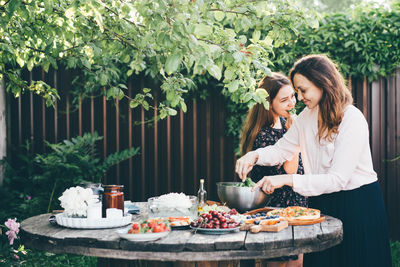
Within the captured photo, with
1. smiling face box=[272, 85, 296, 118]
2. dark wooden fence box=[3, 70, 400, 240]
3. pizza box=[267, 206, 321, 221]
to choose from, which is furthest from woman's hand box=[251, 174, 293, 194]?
dark wooden fence box=[3, 70, 400, 240]

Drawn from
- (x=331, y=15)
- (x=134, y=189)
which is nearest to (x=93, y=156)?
(x=134, y=189)

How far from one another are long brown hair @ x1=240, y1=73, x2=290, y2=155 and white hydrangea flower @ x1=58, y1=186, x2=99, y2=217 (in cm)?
142

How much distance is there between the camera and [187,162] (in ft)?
18.2

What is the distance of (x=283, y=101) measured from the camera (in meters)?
3.34

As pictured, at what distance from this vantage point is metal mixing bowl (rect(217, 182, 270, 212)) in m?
2.62

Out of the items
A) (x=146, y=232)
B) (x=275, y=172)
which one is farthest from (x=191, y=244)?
(x=275, y=172)

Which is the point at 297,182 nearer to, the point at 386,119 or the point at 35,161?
the point at 386,119

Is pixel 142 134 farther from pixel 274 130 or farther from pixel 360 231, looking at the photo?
pixel 360 231

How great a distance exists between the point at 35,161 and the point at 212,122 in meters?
2.20

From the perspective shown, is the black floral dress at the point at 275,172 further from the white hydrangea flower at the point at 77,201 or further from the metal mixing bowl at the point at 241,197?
the white hydrangea flower at the point at 77,201

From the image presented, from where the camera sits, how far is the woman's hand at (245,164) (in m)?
2.82

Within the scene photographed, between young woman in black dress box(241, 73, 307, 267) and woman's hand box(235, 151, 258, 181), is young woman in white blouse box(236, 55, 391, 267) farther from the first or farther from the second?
young woman in black dress box(241, 73, 307, 267)

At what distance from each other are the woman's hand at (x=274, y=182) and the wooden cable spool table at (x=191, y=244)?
307mm

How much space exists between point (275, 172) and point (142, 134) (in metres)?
2.70
